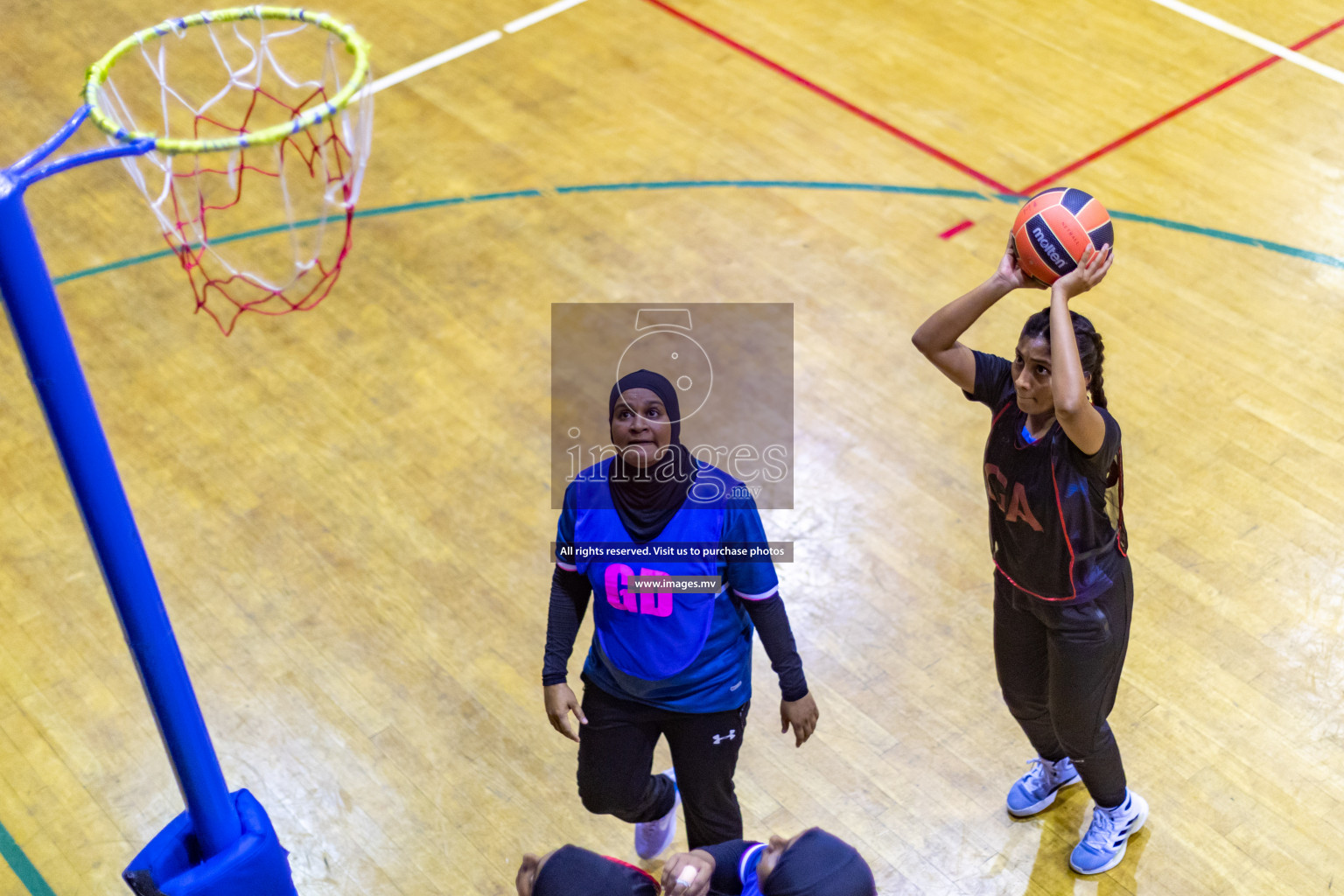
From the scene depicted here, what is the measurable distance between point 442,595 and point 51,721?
4.58ft

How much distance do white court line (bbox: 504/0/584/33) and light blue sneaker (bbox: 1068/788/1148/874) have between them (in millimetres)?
6078

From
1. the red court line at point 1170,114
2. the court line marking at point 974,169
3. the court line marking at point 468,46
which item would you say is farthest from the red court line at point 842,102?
the court line marking at point 468,46

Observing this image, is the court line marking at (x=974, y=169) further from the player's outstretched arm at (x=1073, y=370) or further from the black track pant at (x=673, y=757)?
the black track pant at (x=673, y=757)

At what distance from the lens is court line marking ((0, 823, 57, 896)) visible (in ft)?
13.4

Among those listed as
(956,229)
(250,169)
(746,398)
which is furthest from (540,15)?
(746,398)

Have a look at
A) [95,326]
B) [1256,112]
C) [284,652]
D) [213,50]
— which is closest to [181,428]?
[95,326]

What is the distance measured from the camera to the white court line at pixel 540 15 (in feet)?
27.3

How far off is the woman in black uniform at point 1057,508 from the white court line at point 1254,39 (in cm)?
520

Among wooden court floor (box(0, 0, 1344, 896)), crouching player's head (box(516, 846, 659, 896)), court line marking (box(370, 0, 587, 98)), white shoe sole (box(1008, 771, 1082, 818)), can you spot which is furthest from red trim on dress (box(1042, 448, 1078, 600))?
court line marking (box(370, 0, 587, 98))

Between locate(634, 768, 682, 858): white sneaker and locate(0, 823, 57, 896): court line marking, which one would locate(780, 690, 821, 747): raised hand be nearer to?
locate(634, 768, 682, 858): white sneaker

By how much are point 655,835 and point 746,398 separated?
225 cm

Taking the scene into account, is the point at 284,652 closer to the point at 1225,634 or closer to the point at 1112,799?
the point at 1112,799

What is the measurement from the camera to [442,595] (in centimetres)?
504

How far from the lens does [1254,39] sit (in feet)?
26.3
